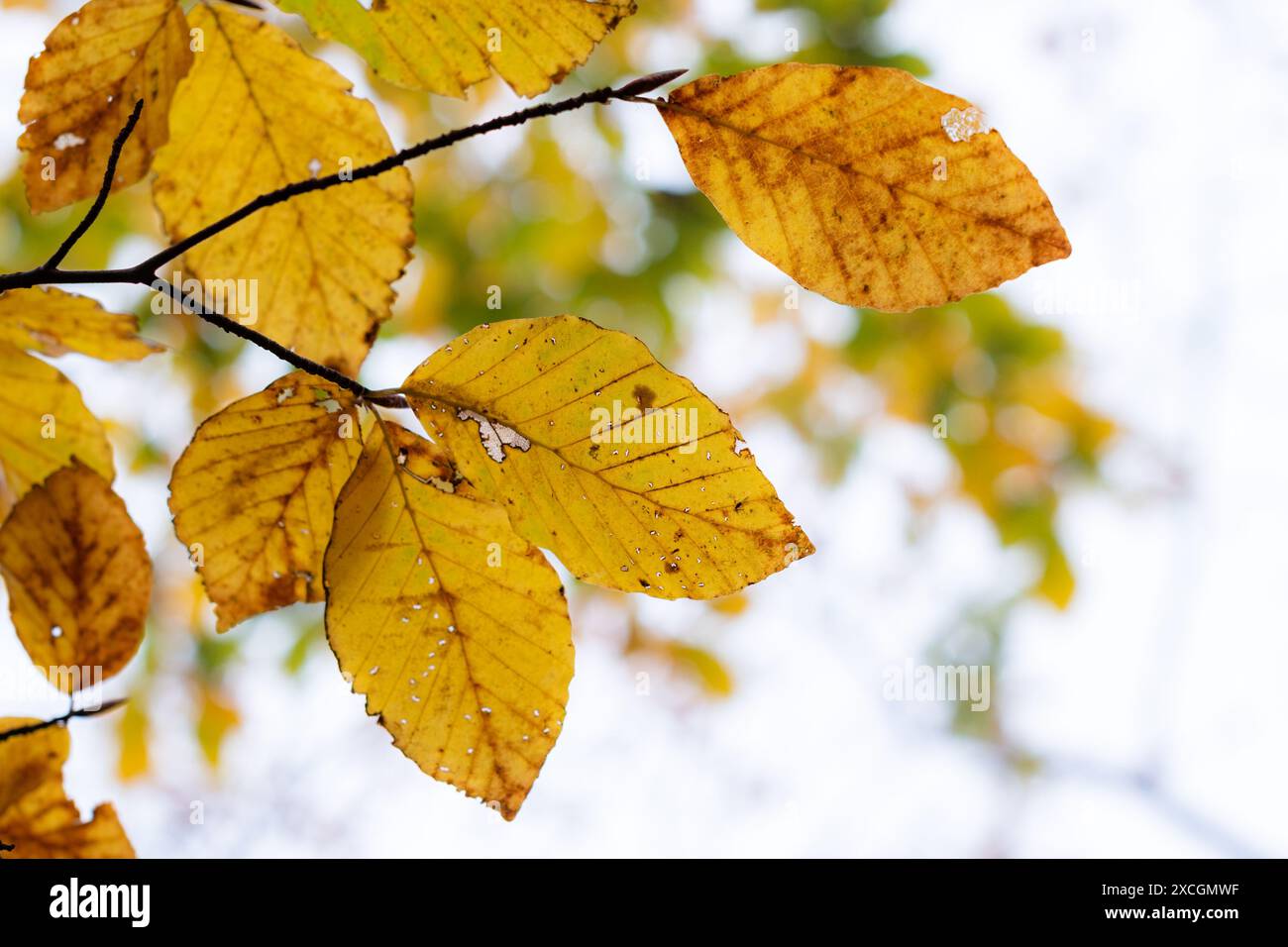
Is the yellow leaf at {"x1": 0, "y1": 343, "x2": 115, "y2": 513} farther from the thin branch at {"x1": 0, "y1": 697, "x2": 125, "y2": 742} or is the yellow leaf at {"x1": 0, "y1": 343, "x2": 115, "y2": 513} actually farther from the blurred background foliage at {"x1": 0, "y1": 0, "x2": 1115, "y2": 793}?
the blurred background foliage at {"x1": 0, "y1": 0, "x2": 1115, "y2": 793}

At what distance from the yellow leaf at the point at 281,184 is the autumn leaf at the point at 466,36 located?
0.06m

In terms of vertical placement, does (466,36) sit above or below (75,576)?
above

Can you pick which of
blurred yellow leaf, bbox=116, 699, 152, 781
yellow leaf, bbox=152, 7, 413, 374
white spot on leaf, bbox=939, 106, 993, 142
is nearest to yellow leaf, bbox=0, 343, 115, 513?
yellow leaf, bbox=152, 7, 413, 374

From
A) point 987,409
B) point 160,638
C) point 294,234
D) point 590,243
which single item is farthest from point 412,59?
point 160,638

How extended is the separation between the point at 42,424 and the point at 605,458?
337mm

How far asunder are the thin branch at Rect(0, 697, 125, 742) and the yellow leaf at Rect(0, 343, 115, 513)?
125 millimetres

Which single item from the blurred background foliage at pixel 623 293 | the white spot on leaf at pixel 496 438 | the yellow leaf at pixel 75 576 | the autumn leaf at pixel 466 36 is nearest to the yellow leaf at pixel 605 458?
the white spot on leaf at pixel 496 438

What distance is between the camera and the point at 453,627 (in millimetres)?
376

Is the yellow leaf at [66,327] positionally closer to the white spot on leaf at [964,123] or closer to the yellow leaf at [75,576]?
the yellow leaf at [75,576]

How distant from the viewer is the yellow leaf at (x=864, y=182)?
317 millimetres

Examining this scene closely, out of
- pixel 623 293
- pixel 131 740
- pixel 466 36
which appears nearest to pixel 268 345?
pixel 466 36

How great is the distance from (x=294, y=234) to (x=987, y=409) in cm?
157

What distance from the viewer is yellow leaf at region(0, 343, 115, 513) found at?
1.58ft

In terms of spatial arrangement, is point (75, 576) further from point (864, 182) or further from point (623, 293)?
point (623, 293)
